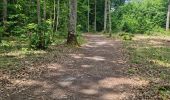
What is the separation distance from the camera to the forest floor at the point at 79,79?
9.38m

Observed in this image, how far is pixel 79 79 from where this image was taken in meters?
11.2

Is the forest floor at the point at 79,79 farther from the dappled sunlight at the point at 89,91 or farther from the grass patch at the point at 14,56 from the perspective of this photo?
the grass patch at the point at 14,56

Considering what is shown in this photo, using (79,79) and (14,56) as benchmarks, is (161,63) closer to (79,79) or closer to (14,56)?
(79,79)

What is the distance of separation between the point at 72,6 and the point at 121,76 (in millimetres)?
9424

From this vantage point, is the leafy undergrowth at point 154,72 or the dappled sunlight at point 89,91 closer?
the dappled sunlight at point 89,91

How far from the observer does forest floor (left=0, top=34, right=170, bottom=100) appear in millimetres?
9375

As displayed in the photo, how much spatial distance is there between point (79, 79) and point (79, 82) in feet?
1.38

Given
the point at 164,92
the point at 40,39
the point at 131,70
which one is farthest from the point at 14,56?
the point at 164,92

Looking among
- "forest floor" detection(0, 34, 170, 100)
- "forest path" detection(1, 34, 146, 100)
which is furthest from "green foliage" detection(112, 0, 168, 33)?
"forest path" detection(1, 34, 146, 100)

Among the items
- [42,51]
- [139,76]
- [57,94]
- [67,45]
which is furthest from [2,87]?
[67,45]

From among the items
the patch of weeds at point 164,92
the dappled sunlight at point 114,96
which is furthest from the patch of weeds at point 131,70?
the dappled sunlight at point 114,96

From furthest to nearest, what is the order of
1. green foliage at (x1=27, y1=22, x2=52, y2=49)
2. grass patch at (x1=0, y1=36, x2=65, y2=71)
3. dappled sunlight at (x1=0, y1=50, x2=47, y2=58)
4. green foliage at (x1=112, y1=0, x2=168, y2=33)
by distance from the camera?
green foliage at (x1=112, y1=0, x2=168, y2=33)
green foliage at (x1=27, y1=22, x2=52, y2=49)
dappled sunlight at (x1=0, y1=50, x2=47, y2=58)
grass patch at (x1=0, y1=36, x2=65, y2=71)

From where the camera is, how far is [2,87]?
10.0 m

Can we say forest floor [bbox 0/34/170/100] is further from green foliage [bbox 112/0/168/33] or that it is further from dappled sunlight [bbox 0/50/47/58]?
green foliage [bbox 112/0/168/33]
